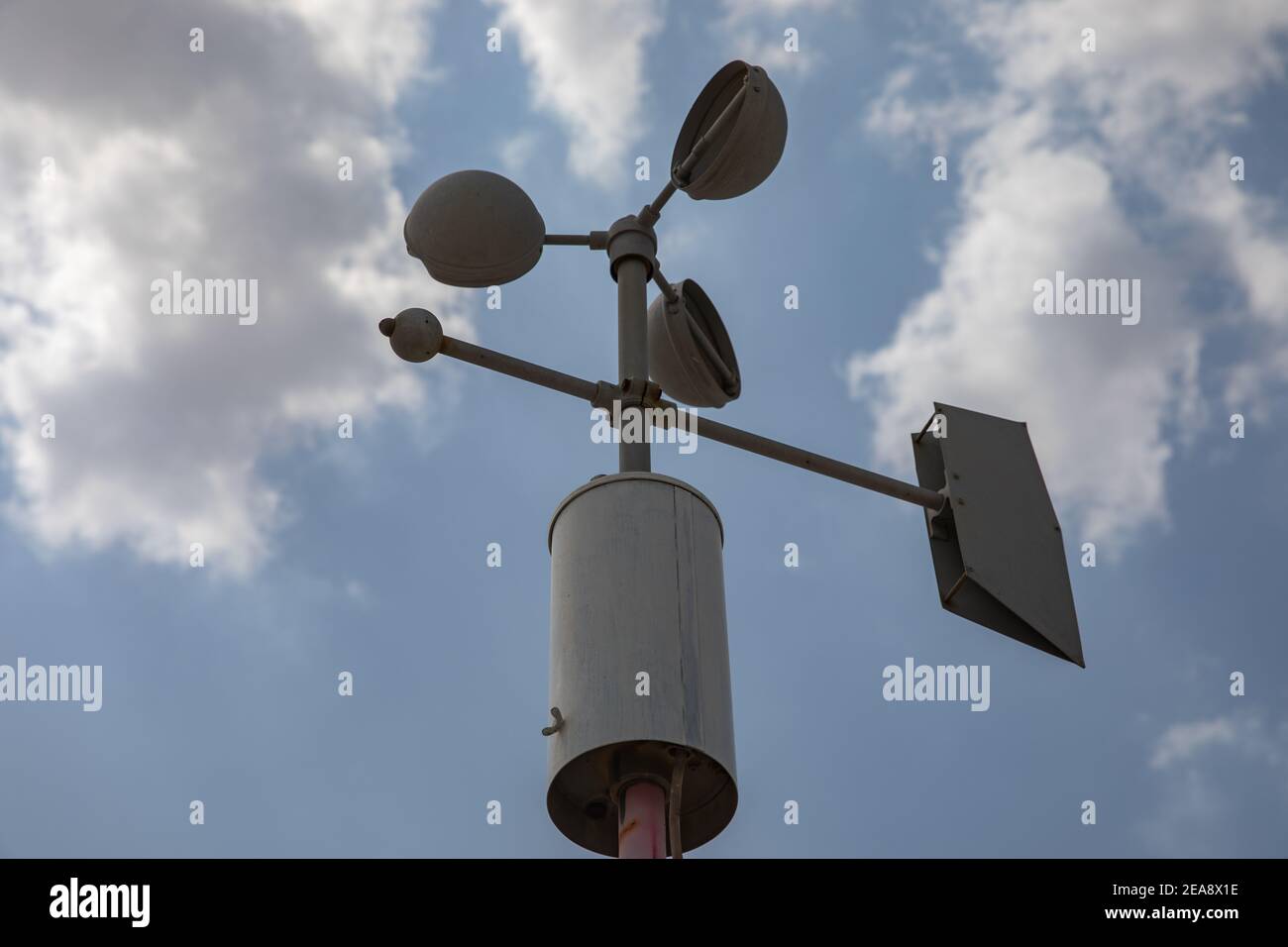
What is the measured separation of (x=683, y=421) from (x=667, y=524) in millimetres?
924

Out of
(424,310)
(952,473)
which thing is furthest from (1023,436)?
(424,310)

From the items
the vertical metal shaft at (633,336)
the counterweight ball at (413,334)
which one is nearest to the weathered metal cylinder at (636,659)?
the vertical metal shaft at (633,336)

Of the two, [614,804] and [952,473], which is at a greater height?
[952,473]

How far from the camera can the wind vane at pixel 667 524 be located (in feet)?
22.0

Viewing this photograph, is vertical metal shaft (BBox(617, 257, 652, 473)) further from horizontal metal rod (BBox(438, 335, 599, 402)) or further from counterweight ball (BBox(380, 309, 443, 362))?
counterweight ball (BBox(380, 309, 443, 362))

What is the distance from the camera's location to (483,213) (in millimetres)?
8391

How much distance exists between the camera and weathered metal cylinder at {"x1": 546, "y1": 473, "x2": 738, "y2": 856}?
665 cm

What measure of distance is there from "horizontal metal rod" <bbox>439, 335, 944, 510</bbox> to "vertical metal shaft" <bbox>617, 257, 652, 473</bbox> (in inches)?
6.9

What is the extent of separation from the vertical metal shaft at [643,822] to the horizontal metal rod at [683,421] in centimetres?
196

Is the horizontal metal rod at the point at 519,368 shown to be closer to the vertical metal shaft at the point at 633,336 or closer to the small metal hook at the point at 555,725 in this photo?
the vertical metal shaft at the point at 633,336

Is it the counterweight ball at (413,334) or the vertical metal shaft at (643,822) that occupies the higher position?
the counterweight ball at (413,334)

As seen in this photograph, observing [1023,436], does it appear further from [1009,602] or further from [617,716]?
[617,716]

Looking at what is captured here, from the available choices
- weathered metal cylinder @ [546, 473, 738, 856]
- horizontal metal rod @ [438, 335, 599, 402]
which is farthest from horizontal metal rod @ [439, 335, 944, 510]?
weathered metal cylinder @ [546, 473, 738, 856]
